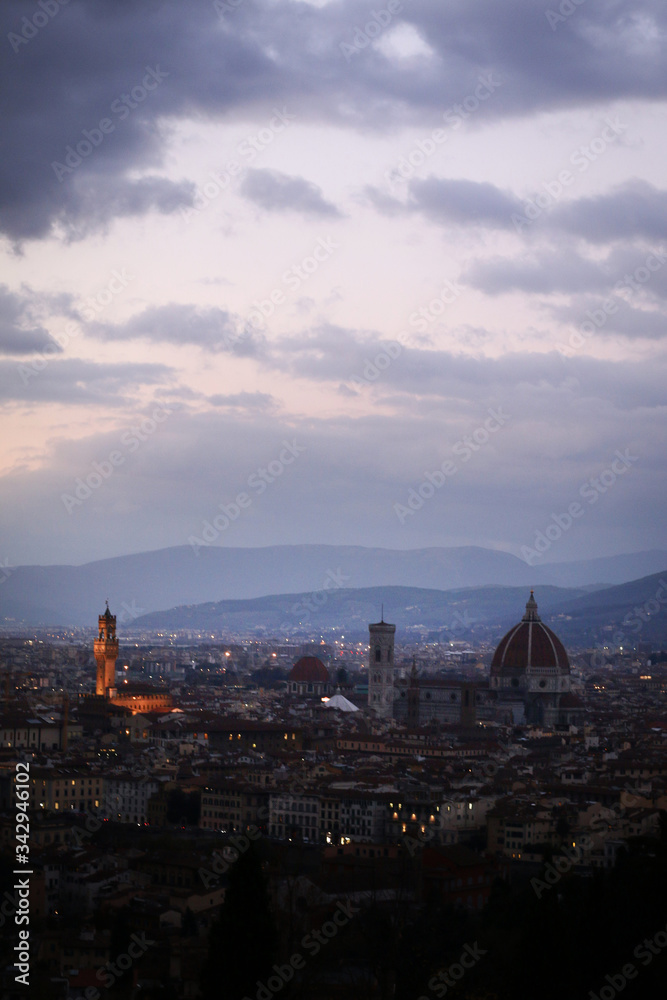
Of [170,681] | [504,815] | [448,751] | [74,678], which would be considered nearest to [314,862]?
[504,815]

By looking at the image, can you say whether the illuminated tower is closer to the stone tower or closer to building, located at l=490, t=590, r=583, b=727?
the stone tower

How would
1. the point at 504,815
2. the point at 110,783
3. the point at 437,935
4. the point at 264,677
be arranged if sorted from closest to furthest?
the point at 437,935 → the point at 504,815 → the point at 110,783 → the point at 264,677

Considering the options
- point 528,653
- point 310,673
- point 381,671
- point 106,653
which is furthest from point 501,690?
point 310,673

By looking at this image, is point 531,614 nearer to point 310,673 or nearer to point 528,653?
point 528,653

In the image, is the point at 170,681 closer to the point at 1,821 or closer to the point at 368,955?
the point at 1,821

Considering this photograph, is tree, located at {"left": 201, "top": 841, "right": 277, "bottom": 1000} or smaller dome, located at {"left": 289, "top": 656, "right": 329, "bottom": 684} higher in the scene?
smaller dome, located at {"left": 289, "top": 656, "right": 329, "bottom": 684}

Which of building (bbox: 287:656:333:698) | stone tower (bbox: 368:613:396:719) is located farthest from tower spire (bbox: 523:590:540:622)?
building (bbox: 287:656:333:698)

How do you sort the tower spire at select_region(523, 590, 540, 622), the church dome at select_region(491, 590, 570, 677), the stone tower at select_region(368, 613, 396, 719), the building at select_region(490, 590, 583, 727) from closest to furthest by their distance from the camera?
the building at select_region(490, 590, 583, 727) → the stone tower at select_region(368, 613, 396, 719) → the church dome at select_region(491, 590, 570, 677) → the tower spire at select_region(523, 590, 540, 622)
